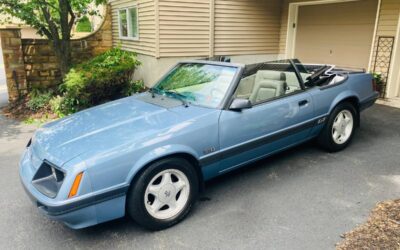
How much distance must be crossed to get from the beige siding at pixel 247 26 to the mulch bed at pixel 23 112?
4.81m

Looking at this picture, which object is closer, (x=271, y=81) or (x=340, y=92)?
(x=271, y=81)

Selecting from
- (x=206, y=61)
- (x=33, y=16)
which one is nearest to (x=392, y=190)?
Answer: (x=206, y=61)

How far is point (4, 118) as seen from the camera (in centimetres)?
736

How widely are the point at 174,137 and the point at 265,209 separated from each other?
1.22 m

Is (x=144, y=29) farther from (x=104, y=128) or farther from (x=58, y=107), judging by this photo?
(x=104, y=128)

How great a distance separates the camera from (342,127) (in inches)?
185

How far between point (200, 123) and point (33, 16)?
22.9ft

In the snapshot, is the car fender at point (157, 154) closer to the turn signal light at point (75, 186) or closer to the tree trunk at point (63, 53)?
the turn signal light at point (75, 186)

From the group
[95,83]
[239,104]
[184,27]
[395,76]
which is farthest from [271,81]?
[184,27]

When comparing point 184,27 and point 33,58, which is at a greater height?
point 184,27

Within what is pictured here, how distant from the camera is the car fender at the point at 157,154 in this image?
2.74 metres

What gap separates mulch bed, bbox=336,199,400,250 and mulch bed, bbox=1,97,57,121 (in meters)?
6.52

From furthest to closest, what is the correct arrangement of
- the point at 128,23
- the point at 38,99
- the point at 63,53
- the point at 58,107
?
the point at 128,23 → the point at 63,53 → the point at 38,99 → the point at 58,107

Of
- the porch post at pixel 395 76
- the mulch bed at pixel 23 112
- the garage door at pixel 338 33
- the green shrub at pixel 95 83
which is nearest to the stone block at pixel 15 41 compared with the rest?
the mulch bed at pixel 23 112
